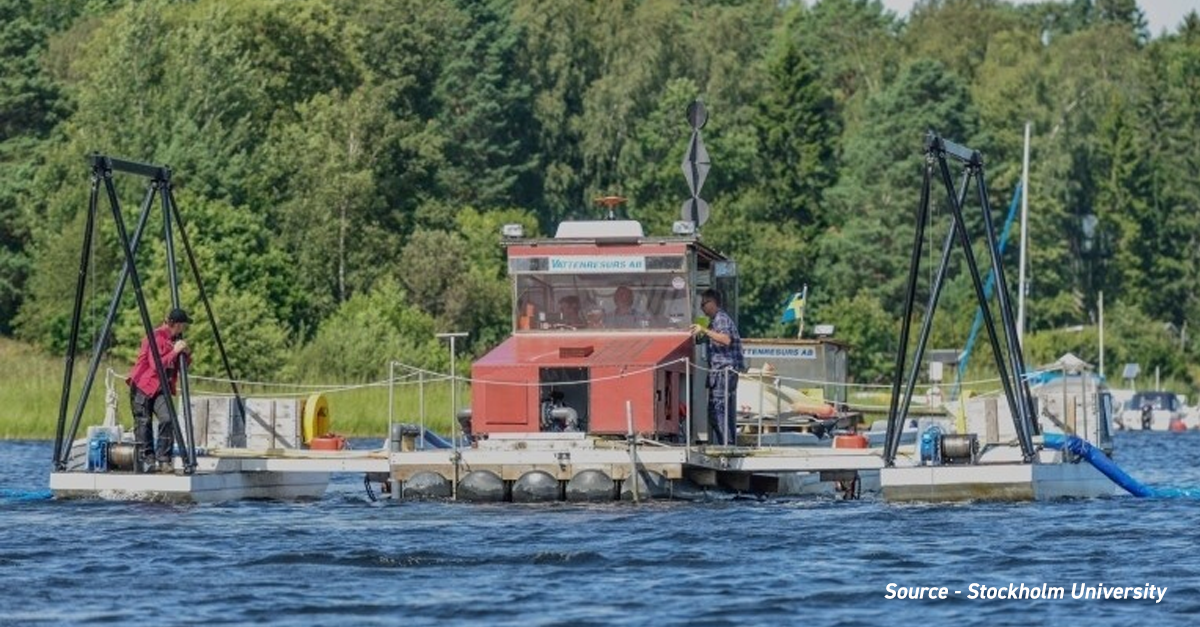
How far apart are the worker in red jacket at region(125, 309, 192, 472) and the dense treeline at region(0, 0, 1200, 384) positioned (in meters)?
39.1

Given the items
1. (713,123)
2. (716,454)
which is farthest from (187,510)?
(713,123)

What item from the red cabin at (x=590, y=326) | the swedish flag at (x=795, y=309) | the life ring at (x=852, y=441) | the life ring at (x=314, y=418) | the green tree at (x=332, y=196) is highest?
the green tree at (x=332, y=196)

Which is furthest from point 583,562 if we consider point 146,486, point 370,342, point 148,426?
point 370,342

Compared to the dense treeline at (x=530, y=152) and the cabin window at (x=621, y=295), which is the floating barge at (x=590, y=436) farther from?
the dense treeline at (x=530, y=152)

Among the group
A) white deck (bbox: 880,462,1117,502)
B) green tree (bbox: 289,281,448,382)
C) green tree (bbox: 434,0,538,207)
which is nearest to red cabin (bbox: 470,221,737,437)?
white deck (bbox: 880,462,1117,502)

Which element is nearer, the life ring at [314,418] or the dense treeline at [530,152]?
the life ring at [314,418]

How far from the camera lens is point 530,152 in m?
105

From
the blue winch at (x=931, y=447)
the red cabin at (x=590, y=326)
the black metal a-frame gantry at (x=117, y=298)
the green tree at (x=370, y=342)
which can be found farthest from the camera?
the green tree at (x=370, y=342)

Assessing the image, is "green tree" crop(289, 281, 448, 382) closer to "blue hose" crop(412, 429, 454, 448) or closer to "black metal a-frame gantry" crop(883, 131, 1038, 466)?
"blue hose" crop(412, 429, 454, 448)

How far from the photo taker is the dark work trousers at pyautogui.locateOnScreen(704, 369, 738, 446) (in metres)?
33.0

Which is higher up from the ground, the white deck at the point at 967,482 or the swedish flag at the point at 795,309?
the swedish flag at the point at 795,309

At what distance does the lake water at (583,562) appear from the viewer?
21.3 meters

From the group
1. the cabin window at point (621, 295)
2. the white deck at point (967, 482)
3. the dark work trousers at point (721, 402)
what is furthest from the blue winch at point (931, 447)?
the cabin window at point (621, 295)

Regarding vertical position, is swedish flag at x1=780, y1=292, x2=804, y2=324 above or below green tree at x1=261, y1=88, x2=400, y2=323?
below
